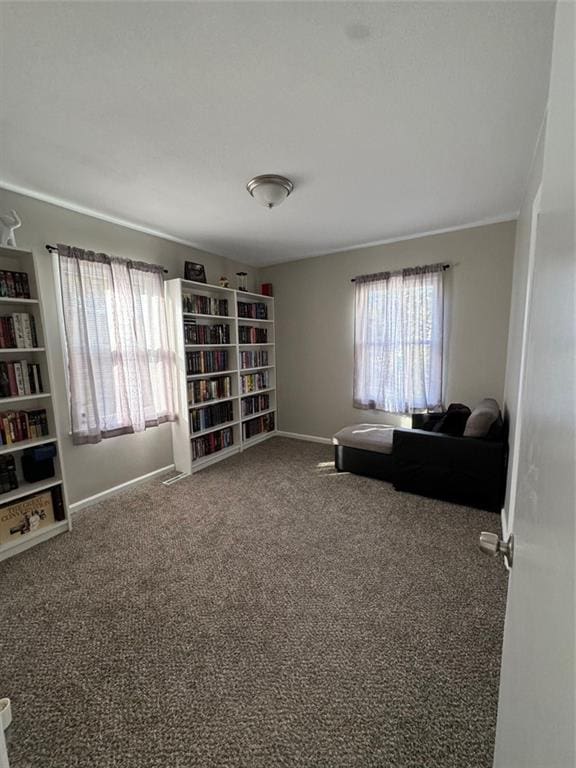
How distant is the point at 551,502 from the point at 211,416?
3361 millimetres

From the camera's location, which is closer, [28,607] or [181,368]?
[28,607]

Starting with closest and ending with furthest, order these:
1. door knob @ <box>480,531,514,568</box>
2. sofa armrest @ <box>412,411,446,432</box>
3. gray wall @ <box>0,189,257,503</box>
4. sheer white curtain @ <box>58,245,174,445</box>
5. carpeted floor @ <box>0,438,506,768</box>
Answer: door knob @ <box>480,531,514,568</box>
carpeted floor @ <box>0,438,506,768</box>
gray wall @ <box>0,189,257,503</box>
sheer white curtain @ <box>58,245,174,445</box>
sofa armrest @ <box>412,411,446,432</box>

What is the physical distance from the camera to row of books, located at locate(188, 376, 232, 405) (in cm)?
331

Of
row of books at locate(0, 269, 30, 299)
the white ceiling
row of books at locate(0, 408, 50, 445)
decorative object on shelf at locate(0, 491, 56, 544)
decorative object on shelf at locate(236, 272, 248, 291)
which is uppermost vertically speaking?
the white ceiling

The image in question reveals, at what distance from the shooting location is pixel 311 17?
1061mm

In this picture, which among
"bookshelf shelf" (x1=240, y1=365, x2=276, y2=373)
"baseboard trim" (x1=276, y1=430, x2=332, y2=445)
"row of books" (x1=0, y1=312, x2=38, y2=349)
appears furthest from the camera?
"baseboard trim" (x1=276, y1=430, x2=332, y2=445)

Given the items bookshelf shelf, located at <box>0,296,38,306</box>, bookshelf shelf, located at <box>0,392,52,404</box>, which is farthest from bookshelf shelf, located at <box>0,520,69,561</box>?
bookshelf shelf, located at <box>0,296,38,306</box>

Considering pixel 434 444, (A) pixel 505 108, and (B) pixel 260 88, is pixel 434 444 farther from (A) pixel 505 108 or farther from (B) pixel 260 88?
(B) pixel 260 88

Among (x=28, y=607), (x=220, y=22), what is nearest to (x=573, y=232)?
(x=220, y=22)

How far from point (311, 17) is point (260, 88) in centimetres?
35

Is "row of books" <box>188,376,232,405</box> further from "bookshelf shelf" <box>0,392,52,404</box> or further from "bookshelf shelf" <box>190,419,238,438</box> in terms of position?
"bookshelf shelf" <box>0,392,52,404</box>

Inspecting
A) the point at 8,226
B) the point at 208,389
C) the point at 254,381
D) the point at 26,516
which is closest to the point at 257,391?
the point at 254,381

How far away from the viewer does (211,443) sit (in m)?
3.55

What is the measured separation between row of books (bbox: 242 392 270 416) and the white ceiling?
2331 millimetres
